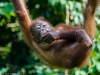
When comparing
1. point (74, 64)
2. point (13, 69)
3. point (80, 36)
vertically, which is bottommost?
point (13, 69)

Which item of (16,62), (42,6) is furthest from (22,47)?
(42,6)

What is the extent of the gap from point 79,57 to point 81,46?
97 mm

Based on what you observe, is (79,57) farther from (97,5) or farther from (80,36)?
(97,5)

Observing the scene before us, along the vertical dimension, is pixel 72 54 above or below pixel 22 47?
above

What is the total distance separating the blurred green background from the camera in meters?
4.62

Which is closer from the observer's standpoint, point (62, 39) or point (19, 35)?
point (62, 39)

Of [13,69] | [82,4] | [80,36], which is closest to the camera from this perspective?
[80,36]

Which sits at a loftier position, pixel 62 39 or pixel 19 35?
pixel 62 39

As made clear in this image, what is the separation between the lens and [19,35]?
532 cm

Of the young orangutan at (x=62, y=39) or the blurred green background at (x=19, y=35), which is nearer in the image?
the young orangutan at (x=62, y=39)

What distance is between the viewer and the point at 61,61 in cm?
345

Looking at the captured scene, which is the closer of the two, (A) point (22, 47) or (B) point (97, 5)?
(B) point (97, 5)

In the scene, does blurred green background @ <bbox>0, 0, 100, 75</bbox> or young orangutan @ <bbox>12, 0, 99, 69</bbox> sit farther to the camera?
blurred green background @ <bbox>0, 0, 100, 75</bbox>

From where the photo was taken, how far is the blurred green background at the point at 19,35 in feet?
15.1
